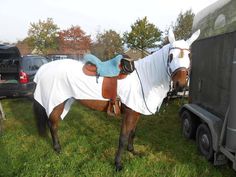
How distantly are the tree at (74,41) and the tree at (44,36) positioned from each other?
308 cm

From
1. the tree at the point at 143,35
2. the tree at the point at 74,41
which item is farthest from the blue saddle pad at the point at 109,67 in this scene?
the tree at the point at 74,41

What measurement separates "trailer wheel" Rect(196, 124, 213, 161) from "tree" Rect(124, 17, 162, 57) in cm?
2634

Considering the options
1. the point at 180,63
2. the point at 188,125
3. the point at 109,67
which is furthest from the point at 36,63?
the point at 180,63

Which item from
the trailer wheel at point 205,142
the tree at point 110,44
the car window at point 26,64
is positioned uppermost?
the tree at point 110,44

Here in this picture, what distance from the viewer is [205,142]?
14.0 feet

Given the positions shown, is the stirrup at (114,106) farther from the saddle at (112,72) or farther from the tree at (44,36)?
the tree at (44,36)

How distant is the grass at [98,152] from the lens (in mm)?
3842

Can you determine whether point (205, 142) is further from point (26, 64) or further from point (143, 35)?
point (143, 35)

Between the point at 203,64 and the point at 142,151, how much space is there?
1.92m

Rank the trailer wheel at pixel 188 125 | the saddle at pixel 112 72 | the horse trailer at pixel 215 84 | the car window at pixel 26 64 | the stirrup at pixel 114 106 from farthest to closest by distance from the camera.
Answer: the car window at pixel 26 64, the trailer wheel at pixel 188 125, the stirrup at pixel 114 106, the saddle at pixel 112 72, the horse trailer at pixel 215 84

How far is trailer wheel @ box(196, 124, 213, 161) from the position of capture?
13.5ft

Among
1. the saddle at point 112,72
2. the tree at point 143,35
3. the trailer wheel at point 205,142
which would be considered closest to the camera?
the saddle at point 112,72

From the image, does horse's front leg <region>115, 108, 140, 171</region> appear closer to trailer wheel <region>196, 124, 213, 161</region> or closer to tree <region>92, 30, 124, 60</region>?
trailer wheel <region>196, 124, 213, 161</region>

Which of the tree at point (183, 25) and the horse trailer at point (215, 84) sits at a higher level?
the tree at point (183, 25)
